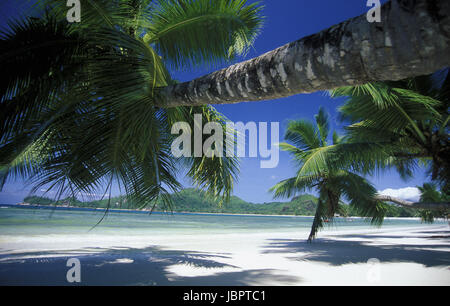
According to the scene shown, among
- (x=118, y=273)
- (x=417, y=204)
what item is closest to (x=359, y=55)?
(x=118, y=273)

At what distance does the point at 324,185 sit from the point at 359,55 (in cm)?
885

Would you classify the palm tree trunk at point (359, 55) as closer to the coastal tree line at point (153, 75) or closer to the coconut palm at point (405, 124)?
the coastal tree line at point (153, 75)

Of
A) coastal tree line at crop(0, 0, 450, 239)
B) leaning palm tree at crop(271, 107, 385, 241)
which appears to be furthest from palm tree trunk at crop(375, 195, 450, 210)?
coastal tree line at crop(0, 0, 450, 239)

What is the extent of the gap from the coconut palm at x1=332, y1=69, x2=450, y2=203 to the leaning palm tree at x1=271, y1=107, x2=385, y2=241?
5.85 feet

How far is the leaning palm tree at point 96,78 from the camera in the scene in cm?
213

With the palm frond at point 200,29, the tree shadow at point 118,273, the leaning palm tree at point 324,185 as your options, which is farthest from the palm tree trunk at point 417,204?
the palm frond at point 200,29

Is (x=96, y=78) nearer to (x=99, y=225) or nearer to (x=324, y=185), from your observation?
(x=324, y=185)

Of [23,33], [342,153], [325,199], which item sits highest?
[23,33]

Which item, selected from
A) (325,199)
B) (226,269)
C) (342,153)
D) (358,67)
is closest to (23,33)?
(358,67)

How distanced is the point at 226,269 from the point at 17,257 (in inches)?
161

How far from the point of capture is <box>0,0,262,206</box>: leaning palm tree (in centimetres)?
213

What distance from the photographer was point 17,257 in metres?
4.83
